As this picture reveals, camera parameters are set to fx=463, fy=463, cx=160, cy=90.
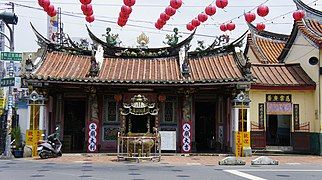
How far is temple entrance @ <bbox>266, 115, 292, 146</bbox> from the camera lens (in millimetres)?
25031

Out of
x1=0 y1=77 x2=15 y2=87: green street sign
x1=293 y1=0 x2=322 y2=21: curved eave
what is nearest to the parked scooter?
x1=0 y1=77 x2=15 y2=87: green street sign

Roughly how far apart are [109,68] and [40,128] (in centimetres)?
438

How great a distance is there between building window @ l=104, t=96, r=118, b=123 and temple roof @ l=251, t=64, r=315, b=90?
6.50m

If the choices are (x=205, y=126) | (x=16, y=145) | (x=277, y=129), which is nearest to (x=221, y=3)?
(x=205, y=126)

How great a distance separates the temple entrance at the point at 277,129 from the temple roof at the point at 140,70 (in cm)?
543

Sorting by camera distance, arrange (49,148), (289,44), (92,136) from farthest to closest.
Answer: (289,44)
(92,136)
(49,148)

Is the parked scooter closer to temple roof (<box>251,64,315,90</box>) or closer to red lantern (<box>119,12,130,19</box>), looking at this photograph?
red lantern (<box>119,12,130,19</box>)

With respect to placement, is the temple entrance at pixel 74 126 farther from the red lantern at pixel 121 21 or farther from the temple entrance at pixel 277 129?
the temple entrance at pixel 277 129

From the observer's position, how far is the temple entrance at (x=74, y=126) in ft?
72.1

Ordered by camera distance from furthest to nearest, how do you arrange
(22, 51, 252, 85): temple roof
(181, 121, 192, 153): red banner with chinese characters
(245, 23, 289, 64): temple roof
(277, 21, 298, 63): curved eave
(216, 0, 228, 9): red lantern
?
1. (245, 23, 289, 64): temple roof
2. (277, 21, 298, 63): curved eave
3. (181, 121, 192, 153): red banner with chinese characters
4. (22, 51, 252, 85): temple roof
5. (216, 0, 228, 9): red lantern

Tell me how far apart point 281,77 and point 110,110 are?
8.28 m

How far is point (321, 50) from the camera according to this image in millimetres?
21031

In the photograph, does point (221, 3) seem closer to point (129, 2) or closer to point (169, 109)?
point (129, 2)

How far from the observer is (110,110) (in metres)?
21.7
